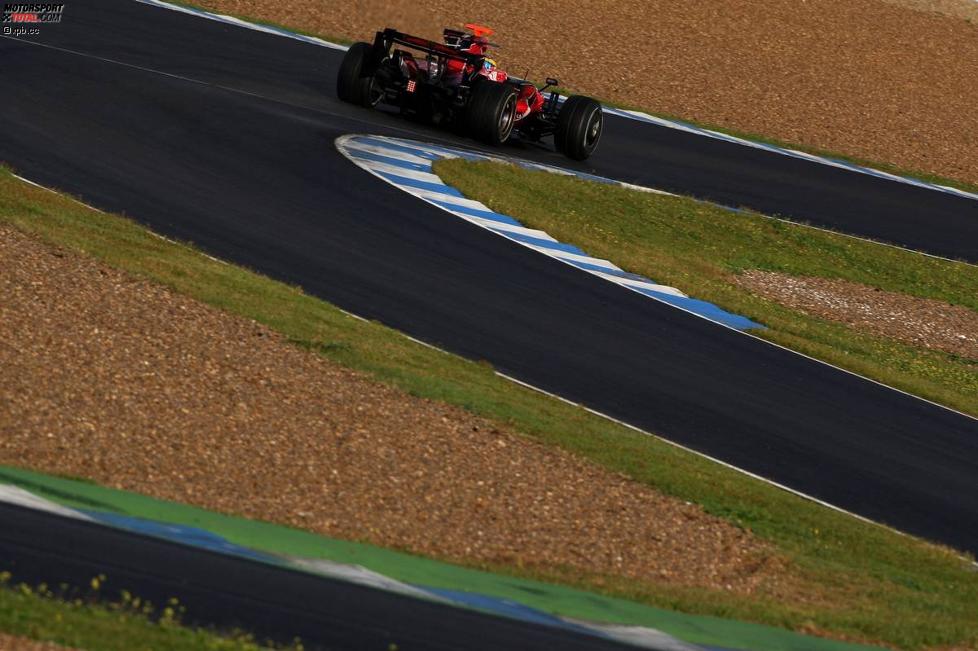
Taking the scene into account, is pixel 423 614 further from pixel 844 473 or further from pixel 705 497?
pixel 844 473

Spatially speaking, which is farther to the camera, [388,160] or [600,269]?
[388,160]

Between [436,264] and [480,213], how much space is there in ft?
8.68

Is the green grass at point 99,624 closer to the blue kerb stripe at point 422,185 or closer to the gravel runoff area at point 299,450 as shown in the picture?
the gravel runoff area at point 299,450

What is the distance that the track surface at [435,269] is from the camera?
1264 cm

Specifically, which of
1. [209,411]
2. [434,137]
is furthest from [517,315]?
[434,137]

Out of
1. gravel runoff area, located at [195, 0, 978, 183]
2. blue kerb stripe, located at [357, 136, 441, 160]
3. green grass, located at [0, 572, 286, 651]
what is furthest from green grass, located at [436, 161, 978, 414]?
green grass, located at [0, 572, 286, 651]

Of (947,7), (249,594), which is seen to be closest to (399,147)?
(249,594)

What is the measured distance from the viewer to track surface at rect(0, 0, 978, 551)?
41.5 ft

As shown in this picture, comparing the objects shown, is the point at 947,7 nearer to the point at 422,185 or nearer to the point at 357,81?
the point at 357,81

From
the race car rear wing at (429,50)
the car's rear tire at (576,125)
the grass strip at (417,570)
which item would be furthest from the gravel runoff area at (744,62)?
the grass strip at (417,570)

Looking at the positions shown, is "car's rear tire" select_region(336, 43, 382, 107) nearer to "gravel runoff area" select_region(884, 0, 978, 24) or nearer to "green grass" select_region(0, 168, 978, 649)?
"green grass" select_region(0, 168, 978, 649)

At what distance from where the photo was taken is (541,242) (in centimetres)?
1738

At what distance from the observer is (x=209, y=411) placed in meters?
9.35

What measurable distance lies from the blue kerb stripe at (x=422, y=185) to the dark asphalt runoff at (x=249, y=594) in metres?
11.5
